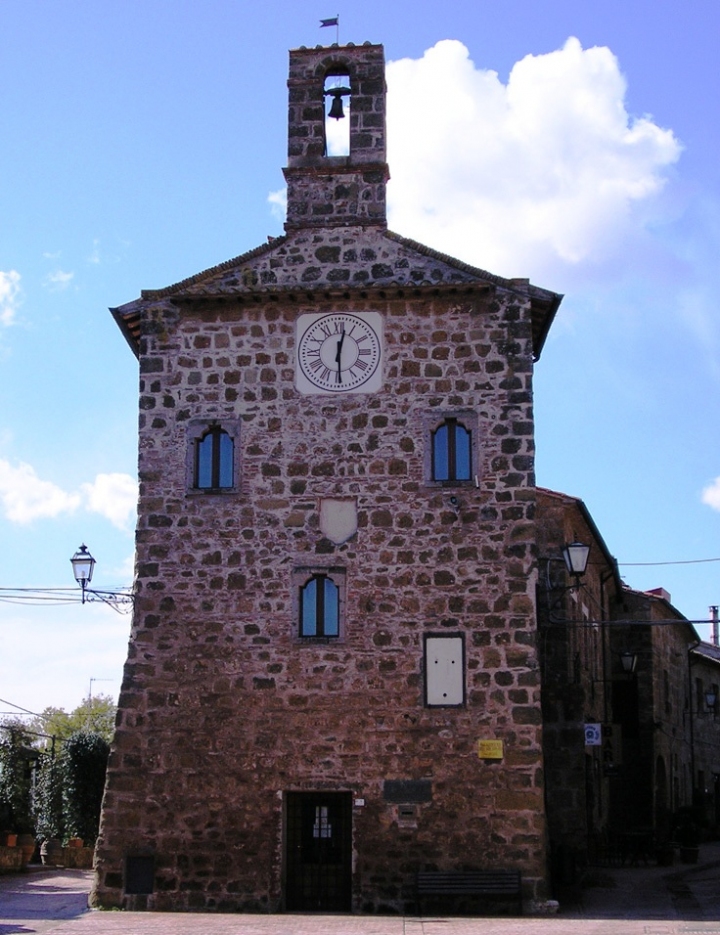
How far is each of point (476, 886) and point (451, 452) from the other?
579 cm

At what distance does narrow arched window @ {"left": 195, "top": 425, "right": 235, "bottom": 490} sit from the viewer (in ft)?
59.9

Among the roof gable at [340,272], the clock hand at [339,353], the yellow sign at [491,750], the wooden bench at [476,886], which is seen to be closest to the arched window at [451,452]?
the clock hand at [339,353]

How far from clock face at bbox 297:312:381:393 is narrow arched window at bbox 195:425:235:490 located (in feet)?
4.40

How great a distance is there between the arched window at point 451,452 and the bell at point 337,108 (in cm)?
506


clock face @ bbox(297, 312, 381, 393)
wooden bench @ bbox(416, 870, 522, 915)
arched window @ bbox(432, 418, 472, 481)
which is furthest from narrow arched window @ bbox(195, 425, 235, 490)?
wooden bench @ bbox(416, 870, 522, 915)

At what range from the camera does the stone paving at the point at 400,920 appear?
14.8 m

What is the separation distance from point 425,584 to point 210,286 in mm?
5407

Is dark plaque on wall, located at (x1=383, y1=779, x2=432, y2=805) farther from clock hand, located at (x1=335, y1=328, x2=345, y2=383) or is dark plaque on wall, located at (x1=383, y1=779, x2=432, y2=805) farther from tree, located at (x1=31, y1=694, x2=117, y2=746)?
tree, located at (x1=31, y1=694, x2=117, y2=746)

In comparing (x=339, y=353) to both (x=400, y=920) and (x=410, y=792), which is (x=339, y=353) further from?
(x=400, y=920)

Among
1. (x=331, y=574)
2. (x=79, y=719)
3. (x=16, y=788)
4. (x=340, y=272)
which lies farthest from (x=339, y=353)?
(x=79, y=719)

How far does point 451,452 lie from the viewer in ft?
58.9

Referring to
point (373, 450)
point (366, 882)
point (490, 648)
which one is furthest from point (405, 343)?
point (366, 882)

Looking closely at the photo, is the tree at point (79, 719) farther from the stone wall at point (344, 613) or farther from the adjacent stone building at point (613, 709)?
the stone wall at point (344, 613)

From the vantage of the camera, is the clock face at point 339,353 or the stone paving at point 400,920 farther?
the clock face at point 339,353
